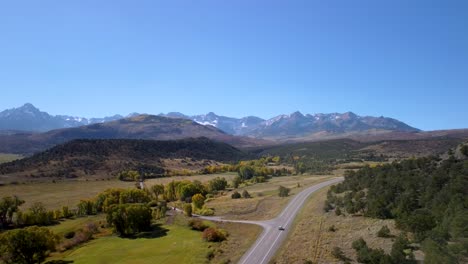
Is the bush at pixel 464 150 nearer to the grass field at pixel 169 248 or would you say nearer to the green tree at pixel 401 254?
the green tree at pixel 401 254

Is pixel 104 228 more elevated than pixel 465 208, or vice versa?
pixel 465 208

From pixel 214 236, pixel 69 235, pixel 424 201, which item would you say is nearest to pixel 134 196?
pixel 69 235

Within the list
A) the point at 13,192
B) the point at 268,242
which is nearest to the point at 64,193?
the point at 13,192

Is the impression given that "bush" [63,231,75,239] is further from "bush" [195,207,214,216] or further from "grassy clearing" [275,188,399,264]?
"grassy clearing" [275,188,399,264]

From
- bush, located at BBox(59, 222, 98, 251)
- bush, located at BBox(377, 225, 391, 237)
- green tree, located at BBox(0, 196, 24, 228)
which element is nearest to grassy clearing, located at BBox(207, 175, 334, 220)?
bush, located at BBox(59, 222, 98, 251)

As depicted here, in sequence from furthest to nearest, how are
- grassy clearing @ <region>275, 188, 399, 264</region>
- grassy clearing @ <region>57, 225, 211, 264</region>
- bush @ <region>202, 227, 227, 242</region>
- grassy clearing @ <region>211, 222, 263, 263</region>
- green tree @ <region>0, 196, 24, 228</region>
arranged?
green tree @ <region>0, 196, 24, 228</region>
bush @ <region>202, 227, 227, 242</region>
grassy clearing @ <region>57, 225, 211, 264</region>
grassy clearing @ <region>211, 222, 263, 263</region>
grassy clearing @ <region>275, 188, 399, 264</region>

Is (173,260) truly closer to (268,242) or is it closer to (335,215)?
(268,242)
